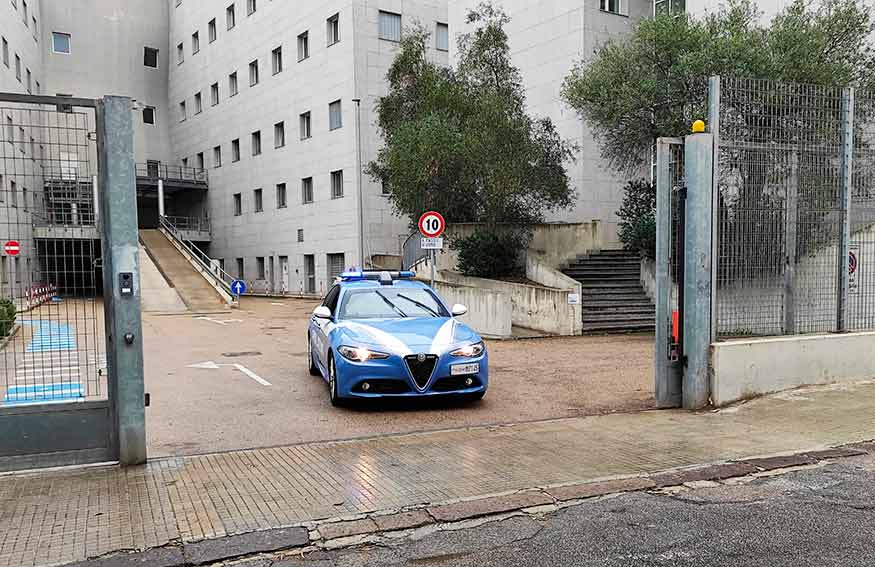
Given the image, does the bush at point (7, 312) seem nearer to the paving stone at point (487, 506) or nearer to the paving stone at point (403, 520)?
the paving stone at point (403, 520)

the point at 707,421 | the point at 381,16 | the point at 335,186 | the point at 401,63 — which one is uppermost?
the point at 381,16

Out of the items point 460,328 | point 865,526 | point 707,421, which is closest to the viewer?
point 865,526

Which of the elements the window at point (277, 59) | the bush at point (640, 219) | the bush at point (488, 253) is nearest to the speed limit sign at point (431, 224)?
the bush at point (488, 253)

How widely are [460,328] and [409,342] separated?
915mm

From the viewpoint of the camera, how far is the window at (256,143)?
134 feet

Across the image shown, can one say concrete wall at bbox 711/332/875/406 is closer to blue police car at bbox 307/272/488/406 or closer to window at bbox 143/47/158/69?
blue police car at bbox 307/272/488/406

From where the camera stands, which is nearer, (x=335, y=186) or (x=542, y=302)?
(x=542, y=302)

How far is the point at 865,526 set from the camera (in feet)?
14.8

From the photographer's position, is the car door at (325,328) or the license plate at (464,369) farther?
the car door at (325,328)

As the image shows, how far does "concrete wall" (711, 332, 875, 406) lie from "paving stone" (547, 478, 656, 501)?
118 inches

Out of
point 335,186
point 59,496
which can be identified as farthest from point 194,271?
point 59,496

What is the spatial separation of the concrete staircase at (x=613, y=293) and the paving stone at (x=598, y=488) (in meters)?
11.7

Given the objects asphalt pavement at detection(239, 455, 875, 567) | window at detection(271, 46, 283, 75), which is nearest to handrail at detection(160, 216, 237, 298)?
window at detection(271, 46, 283, 75)

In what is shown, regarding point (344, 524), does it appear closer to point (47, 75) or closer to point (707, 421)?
point (707, 421)
